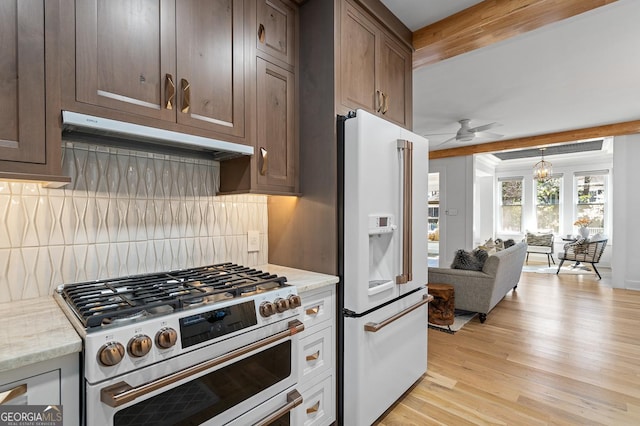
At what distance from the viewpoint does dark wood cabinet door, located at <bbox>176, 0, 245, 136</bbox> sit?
4.71 ft

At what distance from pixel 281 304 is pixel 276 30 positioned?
1543 millimetres

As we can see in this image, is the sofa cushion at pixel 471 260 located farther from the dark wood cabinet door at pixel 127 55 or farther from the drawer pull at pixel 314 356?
the dark wood cabinet door at pixel 127 55

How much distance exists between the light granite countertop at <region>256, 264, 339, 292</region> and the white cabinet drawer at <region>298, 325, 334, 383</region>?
262 millimetres

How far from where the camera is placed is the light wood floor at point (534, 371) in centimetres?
206

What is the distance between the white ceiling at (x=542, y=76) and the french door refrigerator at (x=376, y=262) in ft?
3.43

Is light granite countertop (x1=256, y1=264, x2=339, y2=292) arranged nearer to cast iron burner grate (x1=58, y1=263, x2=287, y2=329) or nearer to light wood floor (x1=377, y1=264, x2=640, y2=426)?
cast iron burner grate (x1=58, y1=263, x2=287, y2=329)

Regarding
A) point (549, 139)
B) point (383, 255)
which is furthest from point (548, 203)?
point (383, 255)

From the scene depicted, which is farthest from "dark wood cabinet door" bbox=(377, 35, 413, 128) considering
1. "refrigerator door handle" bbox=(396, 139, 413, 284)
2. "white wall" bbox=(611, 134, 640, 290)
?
"white wall" bbox=(611, 134, 640, 290)

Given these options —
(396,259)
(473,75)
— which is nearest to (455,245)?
(473,75)

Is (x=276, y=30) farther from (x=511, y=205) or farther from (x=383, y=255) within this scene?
(x=511, y=205)

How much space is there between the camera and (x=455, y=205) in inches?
Answer: 271

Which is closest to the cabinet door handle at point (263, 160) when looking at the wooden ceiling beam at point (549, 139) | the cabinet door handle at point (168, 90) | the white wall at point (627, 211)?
the cabinet door handle at point (168, 90)

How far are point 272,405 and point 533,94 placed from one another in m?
4.24

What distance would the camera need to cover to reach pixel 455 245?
22.4 feet
